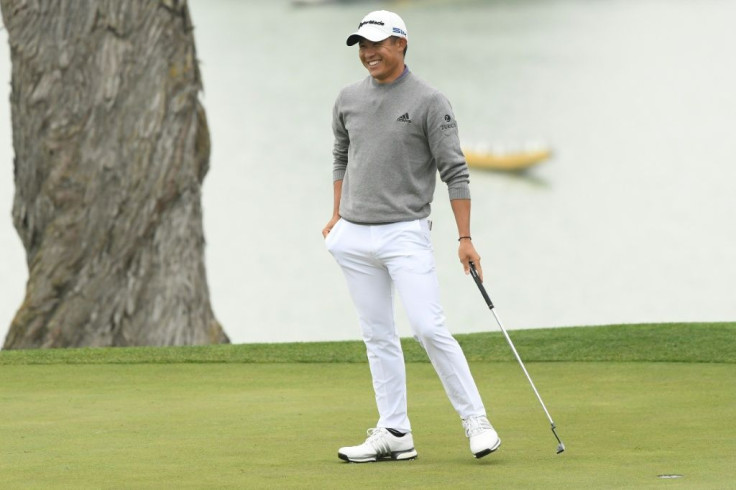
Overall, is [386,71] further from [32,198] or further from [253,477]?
[32,198]

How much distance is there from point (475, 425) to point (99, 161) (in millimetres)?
6877

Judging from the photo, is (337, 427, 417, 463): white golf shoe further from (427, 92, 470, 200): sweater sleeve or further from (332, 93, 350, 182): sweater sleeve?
(332, 93, 350, 182): sweater sleeve

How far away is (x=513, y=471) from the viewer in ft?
14.4

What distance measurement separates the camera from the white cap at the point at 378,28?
4734 millimetres

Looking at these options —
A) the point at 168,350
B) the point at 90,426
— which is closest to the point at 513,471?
the point at 90,426

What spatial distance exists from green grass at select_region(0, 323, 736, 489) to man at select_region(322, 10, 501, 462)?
0.23 metres

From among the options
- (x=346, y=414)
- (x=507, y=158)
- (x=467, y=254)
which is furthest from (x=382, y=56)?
(x=507, y=158)

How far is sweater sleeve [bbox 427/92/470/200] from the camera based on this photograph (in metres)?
4.73

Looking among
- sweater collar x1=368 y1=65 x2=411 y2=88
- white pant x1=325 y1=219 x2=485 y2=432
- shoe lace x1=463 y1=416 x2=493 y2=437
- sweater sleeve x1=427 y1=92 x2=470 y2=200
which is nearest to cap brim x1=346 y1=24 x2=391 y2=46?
sweater collar x1=368 y1=65 x2=411 y2=88

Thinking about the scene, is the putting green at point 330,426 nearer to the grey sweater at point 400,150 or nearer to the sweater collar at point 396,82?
the grey sweater at point 400,150

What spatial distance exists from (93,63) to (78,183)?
0.94 m

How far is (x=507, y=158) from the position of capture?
60.3 ft

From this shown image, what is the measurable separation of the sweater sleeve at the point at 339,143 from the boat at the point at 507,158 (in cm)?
1281

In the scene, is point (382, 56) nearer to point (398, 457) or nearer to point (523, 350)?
point (398, 457)
